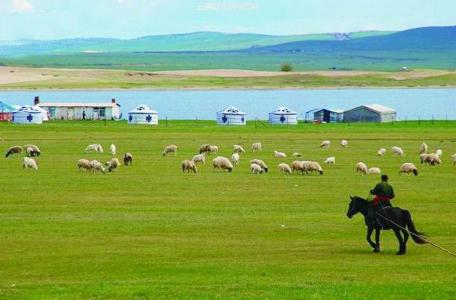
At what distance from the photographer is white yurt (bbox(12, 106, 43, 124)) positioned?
10275cm

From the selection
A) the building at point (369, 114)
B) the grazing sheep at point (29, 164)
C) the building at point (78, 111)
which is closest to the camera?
the grazing sheep at point (29, 164)

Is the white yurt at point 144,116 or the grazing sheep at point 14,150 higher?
the white yurt at point 144,116

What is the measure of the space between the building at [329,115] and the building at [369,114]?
0.60 m

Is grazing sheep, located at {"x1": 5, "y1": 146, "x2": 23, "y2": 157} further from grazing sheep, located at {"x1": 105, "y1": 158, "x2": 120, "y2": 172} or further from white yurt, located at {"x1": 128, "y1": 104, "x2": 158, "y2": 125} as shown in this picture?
white yurt, located at {"x1": 128, "y1": 104, "x2": 158, "y2": 125}

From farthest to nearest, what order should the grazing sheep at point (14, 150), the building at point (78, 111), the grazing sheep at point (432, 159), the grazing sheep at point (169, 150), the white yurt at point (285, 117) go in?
1. the building at point (78, 111)
2. the white yurt at point (285, 117)
3. the grazing sheep at point (169, 150)
4. the grazing sheep at point (14, 150)
5. the grazing sheep at point (432, 159)

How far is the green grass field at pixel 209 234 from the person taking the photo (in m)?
21.8

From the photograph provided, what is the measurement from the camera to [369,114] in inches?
4272

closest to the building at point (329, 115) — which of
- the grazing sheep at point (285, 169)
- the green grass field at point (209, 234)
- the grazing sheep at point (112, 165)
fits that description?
the green grass field at point (209, 234)

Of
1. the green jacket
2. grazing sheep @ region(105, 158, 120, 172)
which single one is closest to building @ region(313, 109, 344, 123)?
grazing sheep @ region(105, 158, 120, 172)

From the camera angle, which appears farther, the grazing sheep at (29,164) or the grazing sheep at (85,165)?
the grazing sheep at (29,164)

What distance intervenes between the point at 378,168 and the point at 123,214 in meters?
19.7

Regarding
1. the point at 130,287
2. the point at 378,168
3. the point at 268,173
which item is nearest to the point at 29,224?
the point at 130,287

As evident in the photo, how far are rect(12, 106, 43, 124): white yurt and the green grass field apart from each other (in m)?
41.6

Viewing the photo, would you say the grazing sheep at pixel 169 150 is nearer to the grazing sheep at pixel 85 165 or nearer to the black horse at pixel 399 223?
the grazing sheep at pixel 85 165
